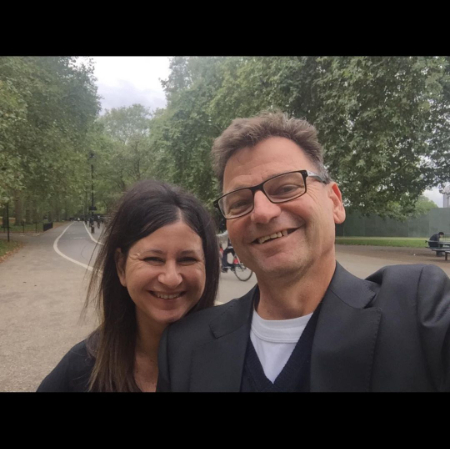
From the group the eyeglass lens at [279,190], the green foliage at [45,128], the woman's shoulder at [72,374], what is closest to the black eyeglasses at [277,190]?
the eyeglass lens at [279,190]

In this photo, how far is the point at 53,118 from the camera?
25.3 feet

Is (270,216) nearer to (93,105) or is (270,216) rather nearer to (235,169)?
(235,169)

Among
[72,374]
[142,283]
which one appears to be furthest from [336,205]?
[72,374]

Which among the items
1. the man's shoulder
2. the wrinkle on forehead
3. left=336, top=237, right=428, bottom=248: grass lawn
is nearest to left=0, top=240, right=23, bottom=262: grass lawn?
left=336, top=237, right=428, bottom=248: grass lawn

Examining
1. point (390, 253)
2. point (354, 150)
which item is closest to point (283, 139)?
point (354, 150)

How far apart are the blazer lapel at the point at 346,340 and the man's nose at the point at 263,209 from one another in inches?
9.5

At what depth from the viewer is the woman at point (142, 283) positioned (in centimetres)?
106

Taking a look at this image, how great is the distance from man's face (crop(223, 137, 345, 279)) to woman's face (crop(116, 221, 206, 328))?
0.24 meters

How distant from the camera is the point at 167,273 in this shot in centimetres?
103

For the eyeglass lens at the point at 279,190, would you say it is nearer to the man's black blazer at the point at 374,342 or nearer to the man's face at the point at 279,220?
the man's face at the point at 279,220

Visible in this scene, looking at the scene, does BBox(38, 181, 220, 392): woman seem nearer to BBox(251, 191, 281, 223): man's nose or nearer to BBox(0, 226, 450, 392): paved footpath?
BBox(251, 191, 281, 223): man's nose

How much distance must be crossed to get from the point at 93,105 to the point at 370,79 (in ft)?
22.1

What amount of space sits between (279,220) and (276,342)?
12.6 inches

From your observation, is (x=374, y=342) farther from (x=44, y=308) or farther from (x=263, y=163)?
(x=44, y=308)
